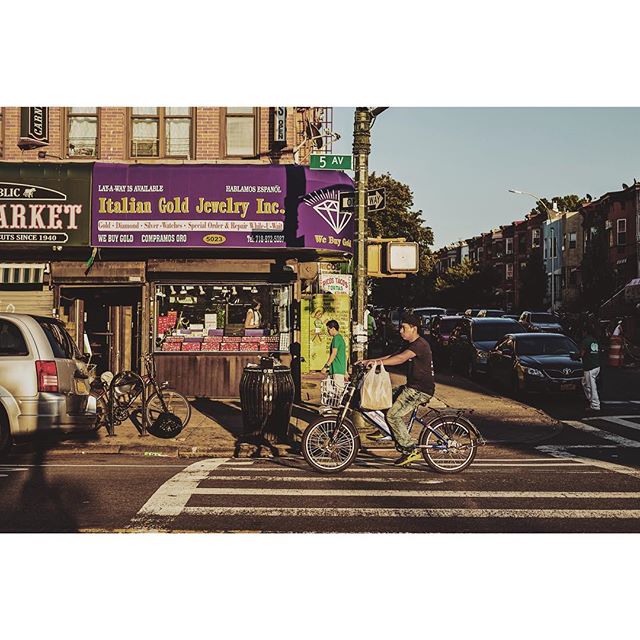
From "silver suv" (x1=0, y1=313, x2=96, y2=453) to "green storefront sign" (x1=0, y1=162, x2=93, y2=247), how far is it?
692 centimetres

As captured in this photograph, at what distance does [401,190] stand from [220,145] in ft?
106

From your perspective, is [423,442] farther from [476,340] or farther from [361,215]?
[476,340]

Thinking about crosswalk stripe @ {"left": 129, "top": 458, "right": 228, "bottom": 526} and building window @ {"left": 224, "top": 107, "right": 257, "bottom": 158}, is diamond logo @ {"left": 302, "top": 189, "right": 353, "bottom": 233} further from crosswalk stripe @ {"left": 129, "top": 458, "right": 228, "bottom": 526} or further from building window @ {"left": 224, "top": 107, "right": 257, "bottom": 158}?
crosswalk stripe @ {"left": 129, "top": 458, "right": 228, "bottom": 526}

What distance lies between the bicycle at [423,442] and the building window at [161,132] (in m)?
10.8

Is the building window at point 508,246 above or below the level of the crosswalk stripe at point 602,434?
above

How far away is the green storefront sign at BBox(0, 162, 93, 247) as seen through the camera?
17.5 metres

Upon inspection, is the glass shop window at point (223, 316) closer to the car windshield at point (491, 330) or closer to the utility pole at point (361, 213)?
the utility pole at point (361, 213)

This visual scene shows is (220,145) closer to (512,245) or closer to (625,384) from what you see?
(625,384)

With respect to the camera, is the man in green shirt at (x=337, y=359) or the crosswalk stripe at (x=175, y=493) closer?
the crosswalk stripe at (x=175, y=493)

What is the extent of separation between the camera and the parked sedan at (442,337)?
27578 mm

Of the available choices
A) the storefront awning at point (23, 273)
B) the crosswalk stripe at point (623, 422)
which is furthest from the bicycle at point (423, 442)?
the storefront awning at point (23, 273)

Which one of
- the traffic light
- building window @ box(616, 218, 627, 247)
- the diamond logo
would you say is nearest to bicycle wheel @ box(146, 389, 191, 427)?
the traffic light

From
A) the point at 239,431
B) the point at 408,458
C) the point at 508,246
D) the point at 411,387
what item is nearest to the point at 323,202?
the point at 239,431

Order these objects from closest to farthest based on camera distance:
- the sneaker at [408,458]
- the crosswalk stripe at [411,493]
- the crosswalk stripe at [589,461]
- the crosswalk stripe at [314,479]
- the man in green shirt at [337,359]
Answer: the crosswalk stripe at [411,493] → the crosswalk stripe at [314,479] → the sneaker at [408,458] → the crosswalk stripe at [589,461] → the man in green shirt at [337,359]
